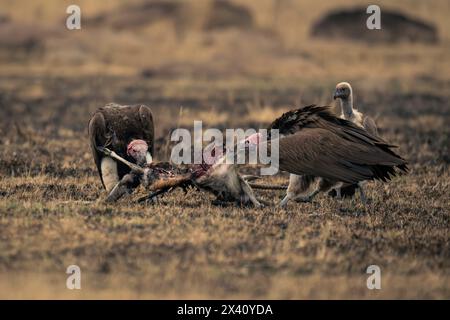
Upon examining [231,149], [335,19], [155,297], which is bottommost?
[155,297]

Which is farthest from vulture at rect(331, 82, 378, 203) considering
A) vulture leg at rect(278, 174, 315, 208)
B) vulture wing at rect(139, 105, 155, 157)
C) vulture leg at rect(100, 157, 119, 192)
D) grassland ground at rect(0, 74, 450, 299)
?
vulture leg at rect(100, 157, 119, 192)

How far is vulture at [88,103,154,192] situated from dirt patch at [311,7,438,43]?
838 inches

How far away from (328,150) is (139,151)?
1730 mm

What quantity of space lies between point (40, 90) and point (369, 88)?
715 cm

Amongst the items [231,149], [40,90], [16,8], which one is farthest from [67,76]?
[231,149]

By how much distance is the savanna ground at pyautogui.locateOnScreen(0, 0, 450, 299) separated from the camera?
6305 mm

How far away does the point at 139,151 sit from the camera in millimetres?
8547

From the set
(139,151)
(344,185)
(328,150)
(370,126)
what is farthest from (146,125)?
(370,126)

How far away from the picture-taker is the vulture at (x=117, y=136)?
870 cm

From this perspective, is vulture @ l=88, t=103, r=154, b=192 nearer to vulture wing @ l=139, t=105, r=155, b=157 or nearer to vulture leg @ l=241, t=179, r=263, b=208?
vulture wing @ l=139, t=105, r=155, b=157

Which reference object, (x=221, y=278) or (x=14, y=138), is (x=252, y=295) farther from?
(x=14, y=138)

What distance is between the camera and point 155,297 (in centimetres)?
596

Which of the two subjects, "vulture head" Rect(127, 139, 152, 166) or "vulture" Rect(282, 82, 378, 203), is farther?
"vulture head" Rect(127, 139, 152, 166)

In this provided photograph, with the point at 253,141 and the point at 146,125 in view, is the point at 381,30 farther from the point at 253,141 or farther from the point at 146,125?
the point at 253,141
